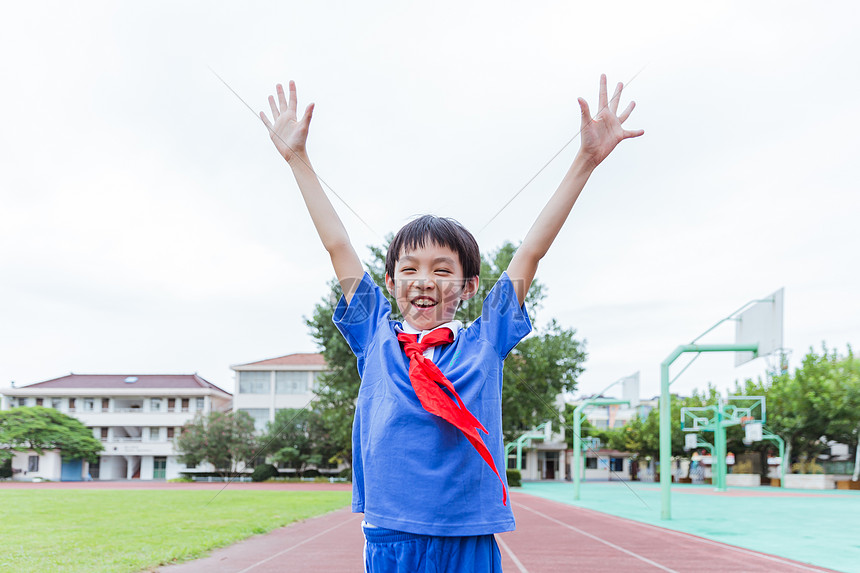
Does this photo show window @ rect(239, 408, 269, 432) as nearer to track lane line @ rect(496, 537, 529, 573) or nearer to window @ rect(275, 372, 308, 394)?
window @ rect(275, 372, 308, 394)

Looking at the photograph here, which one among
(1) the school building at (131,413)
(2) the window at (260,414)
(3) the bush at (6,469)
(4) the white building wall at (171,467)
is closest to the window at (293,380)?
(2) the window at (260,414)

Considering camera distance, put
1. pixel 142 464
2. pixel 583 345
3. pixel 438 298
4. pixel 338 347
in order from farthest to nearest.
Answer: pixel 142 464 < pixel 583 345 < pixel 338 347 < pixel 438 298

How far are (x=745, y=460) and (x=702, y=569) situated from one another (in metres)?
42.2

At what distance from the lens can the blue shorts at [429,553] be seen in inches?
62.9

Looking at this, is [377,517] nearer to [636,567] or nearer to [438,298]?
[438,298]

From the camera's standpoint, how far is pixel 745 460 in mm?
45125

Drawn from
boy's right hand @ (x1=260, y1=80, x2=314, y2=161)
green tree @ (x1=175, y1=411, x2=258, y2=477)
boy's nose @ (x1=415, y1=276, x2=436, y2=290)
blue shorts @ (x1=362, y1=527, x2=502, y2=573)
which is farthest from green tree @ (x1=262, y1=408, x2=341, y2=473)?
blue shorts @ (x1=362, y1=527, x2=502, y2=573)

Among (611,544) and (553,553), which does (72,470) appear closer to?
(611,544)

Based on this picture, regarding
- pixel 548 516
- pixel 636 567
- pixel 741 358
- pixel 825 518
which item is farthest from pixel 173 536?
pixel 825 518

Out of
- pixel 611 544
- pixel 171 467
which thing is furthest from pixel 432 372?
pixel 171 467

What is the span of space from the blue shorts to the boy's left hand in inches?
41.6

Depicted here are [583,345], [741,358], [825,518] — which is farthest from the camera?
[583,345]

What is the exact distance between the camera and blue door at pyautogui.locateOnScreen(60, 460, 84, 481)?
164 feet

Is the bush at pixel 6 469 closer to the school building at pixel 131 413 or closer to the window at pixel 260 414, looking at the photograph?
the school building at pixel 131 413
